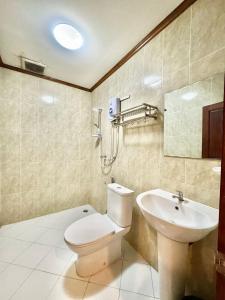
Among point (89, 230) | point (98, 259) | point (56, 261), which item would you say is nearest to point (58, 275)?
point (56, 261)

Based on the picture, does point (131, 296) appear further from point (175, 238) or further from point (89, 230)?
point (175, 238)

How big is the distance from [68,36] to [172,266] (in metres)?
2.22

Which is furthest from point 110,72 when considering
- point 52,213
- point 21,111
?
point 52,213

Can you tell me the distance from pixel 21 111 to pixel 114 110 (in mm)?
1411

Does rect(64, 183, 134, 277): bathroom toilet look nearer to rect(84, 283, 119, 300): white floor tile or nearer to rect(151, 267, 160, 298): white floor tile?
rect(84, 283, 119, 300): white floor tile

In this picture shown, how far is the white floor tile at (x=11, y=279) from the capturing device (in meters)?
1.18

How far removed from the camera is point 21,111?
2158mm

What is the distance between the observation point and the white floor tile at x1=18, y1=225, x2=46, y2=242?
6.10ft

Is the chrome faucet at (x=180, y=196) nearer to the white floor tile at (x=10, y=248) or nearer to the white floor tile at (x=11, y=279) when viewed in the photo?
the white floor tile at (x=11, y=279)

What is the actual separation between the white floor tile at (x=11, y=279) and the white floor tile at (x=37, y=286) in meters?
0.05

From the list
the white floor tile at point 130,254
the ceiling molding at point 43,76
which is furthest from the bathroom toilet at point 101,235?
the ceiling molding at point 43,76

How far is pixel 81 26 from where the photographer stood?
1.39 metres

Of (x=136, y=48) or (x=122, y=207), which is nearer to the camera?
(x=122, y=207)

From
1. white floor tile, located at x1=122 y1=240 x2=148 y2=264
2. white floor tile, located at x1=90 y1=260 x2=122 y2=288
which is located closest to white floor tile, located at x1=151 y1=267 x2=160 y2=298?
white floor tile, located at x1=122 y1=240 x2=148 y2=264
